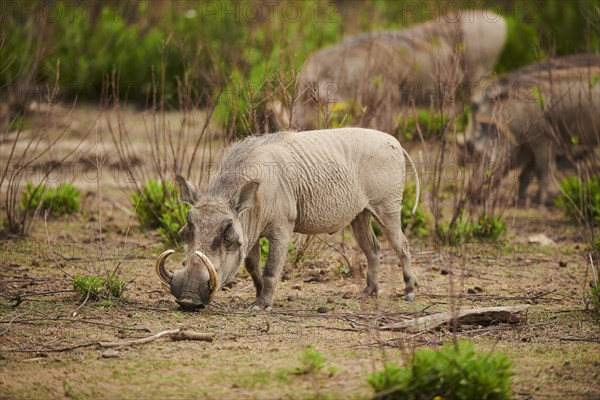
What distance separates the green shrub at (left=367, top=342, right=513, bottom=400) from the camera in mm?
3980

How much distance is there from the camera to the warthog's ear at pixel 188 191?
5449mm

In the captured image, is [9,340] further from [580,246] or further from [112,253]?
[580,246]

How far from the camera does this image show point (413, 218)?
8.03 metres

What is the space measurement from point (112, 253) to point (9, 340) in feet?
8.13

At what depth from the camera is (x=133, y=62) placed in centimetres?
1252

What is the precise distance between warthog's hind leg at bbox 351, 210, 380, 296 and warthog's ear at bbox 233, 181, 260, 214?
1.11 m

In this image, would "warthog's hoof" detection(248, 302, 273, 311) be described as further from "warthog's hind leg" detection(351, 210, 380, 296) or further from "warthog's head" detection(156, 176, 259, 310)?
"warthog's hind leg" detection(351, 210, 380, 296)

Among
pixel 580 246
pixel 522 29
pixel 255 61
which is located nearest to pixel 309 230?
pixel 580 246

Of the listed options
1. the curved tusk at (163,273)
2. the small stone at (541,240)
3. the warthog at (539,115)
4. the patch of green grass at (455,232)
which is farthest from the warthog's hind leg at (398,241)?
the warthog at (539,115)

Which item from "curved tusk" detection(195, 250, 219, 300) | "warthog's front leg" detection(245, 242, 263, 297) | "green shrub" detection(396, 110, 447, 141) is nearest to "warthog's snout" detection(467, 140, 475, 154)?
"green shrub" detection(396, 110, 447, 141)

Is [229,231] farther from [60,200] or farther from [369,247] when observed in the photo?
[60,200]

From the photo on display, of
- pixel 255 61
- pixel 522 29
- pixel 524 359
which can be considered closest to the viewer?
pixel 524 359

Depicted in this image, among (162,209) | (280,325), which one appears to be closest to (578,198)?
(162,209)

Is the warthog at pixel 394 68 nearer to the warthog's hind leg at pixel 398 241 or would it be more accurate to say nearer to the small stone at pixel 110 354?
the warthog's hind leg at pixel 398 241
